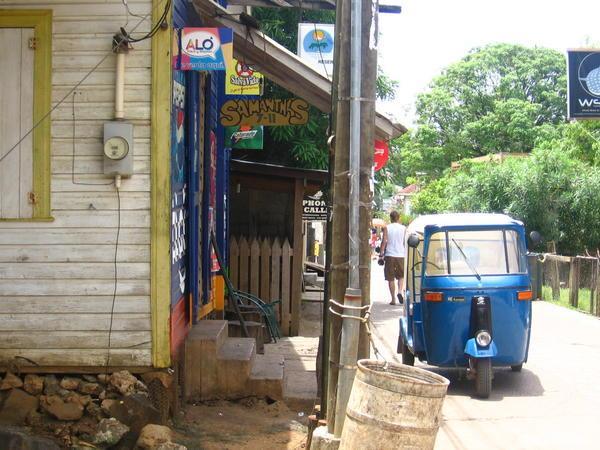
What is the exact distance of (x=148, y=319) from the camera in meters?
6.57

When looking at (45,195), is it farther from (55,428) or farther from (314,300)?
(314,300)

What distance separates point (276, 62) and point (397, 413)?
425 cm

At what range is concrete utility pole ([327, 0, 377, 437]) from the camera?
585 cm

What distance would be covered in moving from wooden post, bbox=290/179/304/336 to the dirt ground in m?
5.33

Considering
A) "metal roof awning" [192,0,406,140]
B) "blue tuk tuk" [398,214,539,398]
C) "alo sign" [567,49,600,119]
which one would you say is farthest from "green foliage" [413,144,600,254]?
"metal roof awning" [192,0,406,140]

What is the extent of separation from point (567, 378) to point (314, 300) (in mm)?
7984

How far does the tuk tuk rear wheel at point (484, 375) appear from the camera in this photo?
9.05m

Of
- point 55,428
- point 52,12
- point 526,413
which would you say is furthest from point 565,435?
point 52,12

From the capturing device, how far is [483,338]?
9.08m

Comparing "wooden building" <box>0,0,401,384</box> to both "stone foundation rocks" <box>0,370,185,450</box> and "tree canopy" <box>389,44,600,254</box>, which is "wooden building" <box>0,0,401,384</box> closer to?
"stone foundation rocks" <box>0,370,185,450</box>

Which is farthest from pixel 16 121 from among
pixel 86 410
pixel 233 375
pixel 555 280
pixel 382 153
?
pixel 555 280

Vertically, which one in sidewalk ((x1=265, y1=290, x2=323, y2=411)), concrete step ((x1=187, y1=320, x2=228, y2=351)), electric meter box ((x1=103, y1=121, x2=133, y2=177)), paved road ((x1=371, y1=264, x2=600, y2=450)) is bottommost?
paved road ((x1=371, y1=264, x2=600, y2=450))

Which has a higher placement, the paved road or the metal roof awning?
the metal roof awning

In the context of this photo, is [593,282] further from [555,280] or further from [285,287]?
[285,287]
